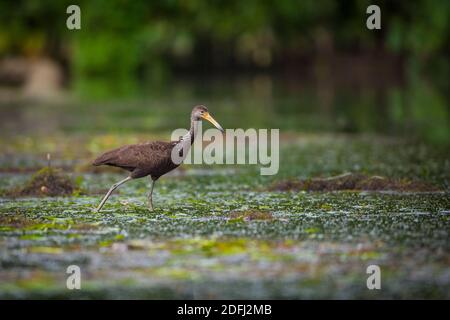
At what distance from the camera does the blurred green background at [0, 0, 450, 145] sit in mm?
27203

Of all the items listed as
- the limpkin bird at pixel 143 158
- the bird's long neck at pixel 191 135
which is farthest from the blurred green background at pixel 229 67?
the limpkin bird at pixel 143 158

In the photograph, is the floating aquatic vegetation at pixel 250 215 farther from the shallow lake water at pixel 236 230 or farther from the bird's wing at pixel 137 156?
the bird's wing at pixel 137 156

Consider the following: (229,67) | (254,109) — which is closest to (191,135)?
(254,109)

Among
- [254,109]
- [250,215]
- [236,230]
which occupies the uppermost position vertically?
[254,109]

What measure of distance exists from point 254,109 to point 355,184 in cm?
1760

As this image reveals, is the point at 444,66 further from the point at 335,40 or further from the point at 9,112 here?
the point at 9,112

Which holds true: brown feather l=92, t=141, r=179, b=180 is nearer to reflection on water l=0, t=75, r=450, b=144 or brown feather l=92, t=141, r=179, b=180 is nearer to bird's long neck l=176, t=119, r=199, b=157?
bird's long neck l=176, t=119, r=199, b=157

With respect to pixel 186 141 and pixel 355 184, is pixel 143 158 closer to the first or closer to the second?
pixel 186 141

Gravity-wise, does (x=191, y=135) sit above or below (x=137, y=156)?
above

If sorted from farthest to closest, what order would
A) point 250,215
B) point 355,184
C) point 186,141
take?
1. point 355,184
2. point 186,141
3. point 250,215

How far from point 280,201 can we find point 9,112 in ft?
66.4

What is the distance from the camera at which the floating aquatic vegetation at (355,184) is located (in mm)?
13539

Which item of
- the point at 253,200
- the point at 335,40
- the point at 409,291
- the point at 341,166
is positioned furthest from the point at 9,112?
the point at 335,40

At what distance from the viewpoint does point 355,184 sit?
542 inches
